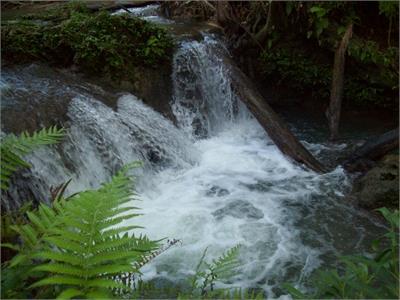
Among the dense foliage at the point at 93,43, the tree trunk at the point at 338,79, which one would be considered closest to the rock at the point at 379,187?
the tree trunk at the point at 338,79

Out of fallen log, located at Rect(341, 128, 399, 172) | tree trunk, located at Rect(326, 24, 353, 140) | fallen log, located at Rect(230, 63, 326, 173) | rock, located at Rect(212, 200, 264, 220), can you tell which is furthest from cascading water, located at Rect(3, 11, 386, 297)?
tree trunk, located at Rect(326, 24, 353, 140)

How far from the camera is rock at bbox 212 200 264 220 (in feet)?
19.2

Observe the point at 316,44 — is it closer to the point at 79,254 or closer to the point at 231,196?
the point at 231,196

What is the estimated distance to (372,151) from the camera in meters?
6.97

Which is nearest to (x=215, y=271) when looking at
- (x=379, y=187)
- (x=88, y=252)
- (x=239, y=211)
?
(x=88, y=252)

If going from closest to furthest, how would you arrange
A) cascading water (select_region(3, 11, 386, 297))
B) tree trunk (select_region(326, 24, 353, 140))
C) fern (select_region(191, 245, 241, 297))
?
fern (select_region(191, 245, 241, 297))
cascading water (select_region(3, 11, 386, 297))
tree trunk (select_region(326, 24, 353, 140))

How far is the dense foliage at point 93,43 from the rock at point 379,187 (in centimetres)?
424

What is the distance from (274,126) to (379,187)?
223 cm

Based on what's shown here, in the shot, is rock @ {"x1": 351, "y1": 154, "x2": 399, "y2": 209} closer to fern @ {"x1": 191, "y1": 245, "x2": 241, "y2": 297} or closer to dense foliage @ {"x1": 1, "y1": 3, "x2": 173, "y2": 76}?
fern @ {"x1": 191, "y1": 245, "x2": 241, "y2": 297}

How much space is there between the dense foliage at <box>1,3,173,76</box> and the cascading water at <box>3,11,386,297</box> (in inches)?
22.5

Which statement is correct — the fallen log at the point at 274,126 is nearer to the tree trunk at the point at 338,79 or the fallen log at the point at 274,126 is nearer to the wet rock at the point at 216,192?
the tree trunk at the point at 338,79

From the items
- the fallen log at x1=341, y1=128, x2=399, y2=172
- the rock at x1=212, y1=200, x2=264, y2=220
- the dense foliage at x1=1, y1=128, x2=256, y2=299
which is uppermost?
the dense foliage at x1=1, y1=128, x2=256, y2=299

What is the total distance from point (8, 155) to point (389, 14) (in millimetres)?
7750

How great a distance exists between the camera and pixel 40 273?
207 cm
